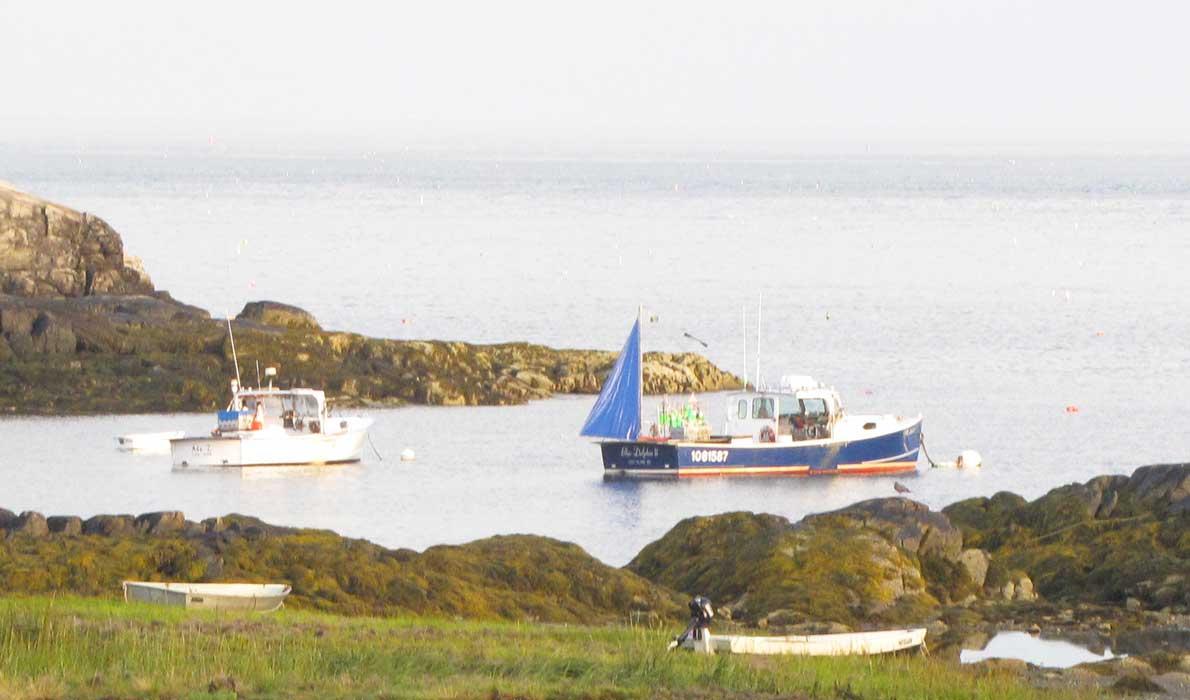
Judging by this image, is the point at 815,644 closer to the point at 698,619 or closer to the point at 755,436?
the point at 698,619

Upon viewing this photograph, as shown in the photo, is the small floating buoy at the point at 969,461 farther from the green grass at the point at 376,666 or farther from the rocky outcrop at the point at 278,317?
Result: the green grass at the point at 376,666

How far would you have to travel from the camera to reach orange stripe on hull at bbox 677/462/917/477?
167 ft

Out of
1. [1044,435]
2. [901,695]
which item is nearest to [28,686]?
[901,695]

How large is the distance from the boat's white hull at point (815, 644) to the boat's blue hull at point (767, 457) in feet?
→ 92.0

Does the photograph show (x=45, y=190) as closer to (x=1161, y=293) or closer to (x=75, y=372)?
(x=1161, y=293)

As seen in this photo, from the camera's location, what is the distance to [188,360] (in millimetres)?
57281

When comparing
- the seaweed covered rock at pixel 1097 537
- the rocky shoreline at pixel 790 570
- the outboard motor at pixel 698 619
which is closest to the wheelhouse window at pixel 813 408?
the seaweed covered rock at pixel 1097 537

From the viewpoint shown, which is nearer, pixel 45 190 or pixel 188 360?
pixel 188 360

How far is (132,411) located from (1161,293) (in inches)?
2409

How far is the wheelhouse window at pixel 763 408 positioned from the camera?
51969 mm

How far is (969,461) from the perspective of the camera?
51281 millimetres

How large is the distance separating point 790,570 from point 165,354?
1279 inches

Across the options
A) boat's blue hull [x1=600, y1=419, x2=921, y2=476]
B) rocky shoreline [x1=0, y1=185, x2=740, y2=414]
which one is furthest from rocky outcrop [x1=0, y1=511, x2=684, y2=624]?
rocky shoreline [x1=0, y1=185, x2=740, y2=414]

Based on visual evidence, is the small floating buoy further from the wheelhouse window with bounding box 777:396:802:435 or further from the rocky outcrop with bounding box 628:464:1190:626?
the rocky outcrop with bounding box 628:464:1190:626
